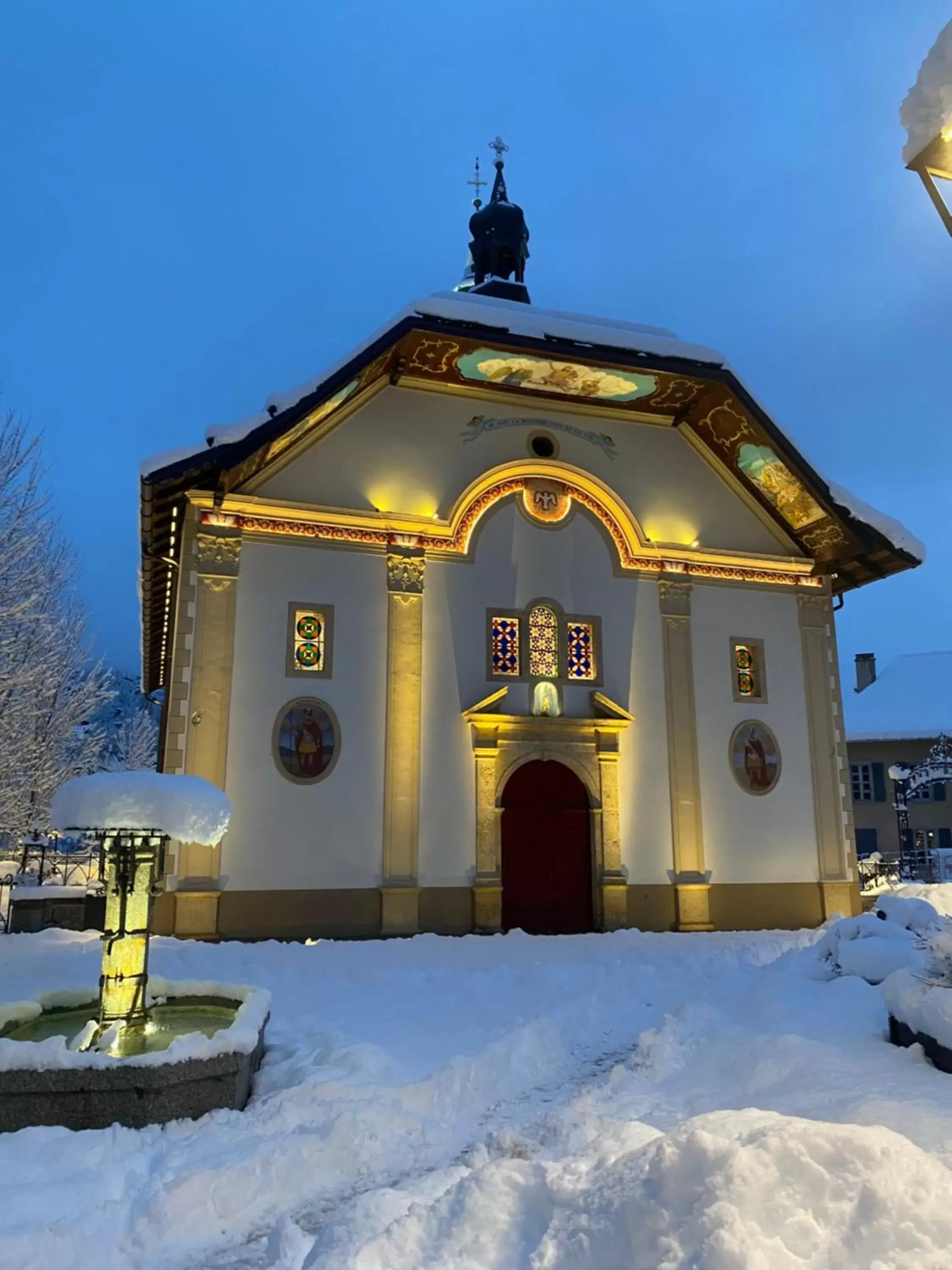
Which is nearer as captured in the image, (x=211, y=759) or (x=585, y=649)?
(x=211, y=759)

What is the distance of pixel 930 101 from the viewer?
5.93 meters

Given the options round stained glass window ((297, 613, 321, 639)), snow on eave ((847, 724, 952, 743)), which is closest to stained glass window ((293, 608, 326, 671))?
round stained glass window ((297, 613, 321, 639))

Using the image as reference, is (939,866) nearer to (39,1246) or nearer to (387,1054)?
(387,1054)

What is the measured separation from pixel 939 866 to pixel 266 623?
24.0m

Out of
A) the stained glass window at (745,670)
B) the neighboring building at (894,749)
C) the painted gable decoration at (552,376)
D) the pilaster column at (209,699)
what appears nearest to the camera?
the pilaster column at (209,699)

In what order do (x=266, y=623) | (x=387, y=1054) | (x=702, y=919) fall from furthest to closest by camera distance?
(x=702, y=919) → (x=266, y=623) → (x=387, y=1054)

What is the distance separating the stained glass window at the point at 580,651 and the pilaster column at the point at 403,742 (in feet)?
8.87

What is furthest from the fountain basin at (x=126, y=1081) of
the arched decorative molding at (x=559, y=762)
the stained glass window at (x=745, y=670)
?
the stained glass window at (x=745, y=670)

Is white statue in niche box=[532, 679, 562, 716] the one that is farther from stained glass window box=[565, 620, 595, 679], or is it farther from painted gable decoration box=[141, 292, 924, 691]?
painted gable decoration box=[141, 292, 924, 691]

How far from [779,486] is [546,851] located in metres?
8.10

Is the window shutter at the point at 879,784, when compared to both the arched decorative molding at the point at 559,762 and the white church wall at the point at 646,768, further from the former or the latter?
the arched decorative molding at the point at 559,762

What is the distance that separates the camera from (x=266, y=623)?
1466 centimetres

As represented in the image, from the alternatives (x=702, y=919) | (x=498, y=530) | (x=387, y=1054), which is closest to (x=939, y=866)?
(x=702, y=919)

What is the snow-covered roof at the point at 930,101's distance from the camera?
18.6ft
